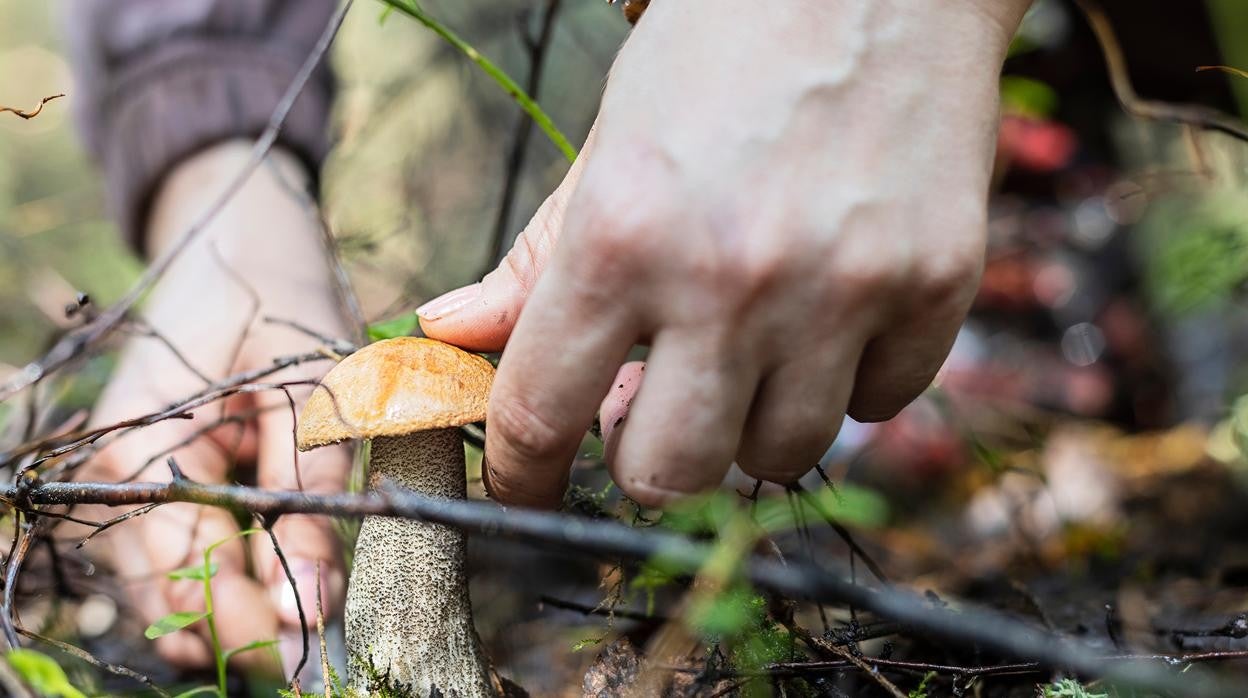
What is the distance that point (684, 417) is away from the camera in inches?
29.0

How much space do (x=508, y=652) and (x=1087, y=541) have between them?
1.45 metres

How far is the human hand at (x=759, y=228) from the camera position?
2.25 feet

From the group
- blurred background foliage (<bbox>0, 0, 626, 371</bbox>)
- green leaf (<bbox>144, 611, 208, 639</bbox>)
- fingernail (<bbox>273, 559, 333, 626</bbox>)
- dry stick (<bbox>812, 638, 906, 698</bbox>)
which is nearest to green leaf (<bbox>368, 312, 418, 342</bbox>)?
green leaf (<bbox>144, 611, 208, 639</bbox>)

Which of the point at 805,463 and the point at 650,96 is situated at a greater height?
the point at 650,96

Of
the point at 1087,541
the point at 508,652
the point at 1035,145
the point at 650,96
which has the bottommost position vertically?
the point at 1087,541

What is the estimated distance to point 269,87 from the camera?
2.21m

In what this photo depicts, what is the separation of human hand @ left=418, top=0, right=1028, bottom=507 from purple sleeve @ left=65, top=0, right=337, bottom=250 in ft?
5.64

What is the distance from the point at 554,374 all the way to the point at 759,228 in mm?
236

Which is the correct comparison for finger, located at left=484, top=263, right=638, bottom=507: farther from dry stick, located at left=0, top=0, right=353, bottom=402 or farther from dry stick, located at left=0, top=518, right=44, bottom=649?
dry stick, located at left=0, top=0, right=353, bottom=402

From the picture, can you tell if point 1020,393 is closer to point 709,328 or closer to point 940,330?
point 940,330

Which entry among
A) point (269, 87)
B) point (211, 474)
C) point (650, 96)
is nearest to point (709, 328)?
point (650, 96)

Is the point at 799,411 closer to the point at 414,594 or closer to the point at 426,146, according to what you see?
the point at 414,594

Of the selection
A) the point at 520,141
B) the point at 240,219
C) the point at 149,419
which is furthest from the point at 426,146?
the point at 149,419

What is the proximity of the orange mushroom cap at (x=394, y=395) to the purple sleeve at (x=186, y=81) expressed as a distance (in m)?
1.52
